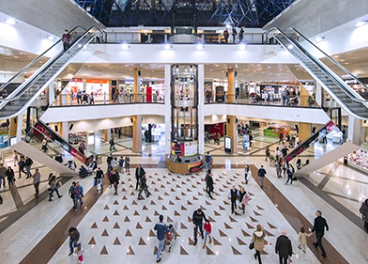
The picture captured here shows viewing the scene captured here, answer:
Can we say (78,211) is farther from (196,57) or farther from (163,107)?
(196,57)

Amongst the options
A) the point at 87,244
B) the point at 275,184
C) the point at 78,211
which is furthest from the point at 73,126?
the point at 275,184

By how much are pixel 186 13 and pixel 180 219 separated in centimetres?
2276

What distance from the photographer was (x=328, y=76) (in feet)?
30.3

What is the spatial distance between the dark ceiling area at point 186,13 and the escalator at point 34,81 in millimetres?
11623

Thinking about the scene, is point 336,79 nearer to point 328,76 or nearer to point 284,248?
point 328,76

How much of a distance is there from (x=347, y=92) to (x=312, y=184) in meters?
6.09

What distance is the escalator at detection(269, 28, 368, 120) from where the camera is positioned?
720 cm

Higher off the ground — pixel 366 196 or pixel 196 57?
pixel 196 57

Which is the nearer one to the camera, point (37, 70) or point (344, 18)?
point (37, 70)

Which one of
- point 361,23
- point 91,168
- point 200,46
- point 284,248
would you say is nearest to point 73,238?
point 284,248

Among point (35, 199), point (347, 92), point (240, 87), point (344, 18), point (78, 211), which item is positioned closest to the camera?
point (347, 92)

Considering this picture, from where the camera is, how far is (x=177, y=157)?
14742 millimetres

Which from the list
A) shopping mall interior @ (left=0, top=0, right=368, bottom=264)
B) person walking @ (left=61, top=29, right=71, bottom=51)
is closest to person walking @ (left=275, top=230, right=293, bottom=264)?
shopping mall interior @ (left=0, top=0, right=368, bottom=264)

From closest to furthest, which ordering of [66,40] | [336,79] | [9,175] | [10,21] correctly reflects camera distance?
[336,79]
[10,21]
[9,175]
[66,40]
